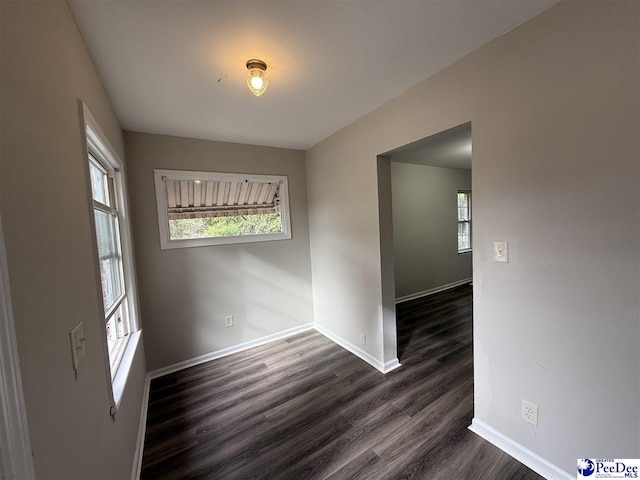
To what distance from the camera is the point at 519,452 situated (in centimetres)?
→ 152

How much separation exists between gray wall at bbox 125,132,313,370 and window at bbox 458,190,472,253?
3569mm

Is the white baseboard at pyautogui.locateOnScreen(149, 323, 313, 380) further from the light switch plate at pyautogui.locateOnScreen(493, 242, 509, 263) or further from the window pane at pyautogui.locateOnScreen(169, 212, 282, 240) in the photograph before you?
the light switch plate at pyautogui.locateOnScreen(493, 242, 509, 263)

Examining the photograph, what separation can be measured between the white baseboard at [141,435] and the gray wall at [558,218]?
221 cm

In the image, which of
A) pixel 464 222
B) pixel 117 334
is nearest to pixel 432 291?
pixel 464 222

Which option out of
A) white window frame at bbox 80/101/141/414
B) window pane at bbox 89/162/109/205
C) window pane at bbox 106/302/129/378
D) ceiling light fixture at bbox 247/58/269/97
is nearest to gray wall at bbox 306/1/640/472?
ceiling light fixture at bbox 247/58/269/97

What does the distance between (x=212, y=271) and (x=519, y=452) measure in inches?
114

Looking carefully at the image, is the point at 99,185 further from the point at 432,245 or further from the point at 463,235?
the point at 463,235

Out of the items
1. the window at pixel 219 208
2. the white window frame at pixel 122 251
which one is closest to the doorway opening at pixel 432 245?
the window at pixel 219 208

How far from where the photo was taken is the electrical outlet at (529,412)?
1.45 m

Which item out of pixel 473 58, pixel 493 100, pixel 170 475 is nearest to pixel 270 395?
pixel 170 475

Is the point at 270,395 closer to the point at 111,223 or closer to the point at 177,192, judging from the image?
the point at 111,223

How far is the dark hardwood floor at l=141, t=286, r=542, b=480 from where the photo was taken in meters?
1.54

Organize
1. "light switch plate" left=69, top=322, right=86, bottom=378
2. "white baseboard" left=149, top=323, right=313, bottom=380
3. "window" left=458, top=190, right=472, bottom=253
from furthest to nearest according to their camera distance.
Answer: "window" left=458, top=190, right=472, bottom=253
"white baseboard" left=149, top=323, right=313, bottom=380
"light switch plate" left=69, top=322, right=86, bottom=378

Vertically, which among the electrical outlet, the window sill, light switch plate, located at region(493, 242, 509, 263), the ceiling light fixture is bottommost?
the electrical outlet
